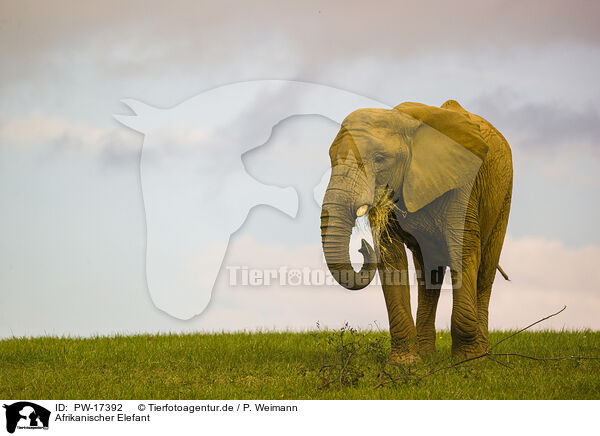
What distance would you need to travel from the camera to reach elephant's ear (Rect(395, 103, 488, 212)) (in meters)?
9.51

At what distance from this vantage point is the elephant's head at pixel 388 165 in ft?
28.7

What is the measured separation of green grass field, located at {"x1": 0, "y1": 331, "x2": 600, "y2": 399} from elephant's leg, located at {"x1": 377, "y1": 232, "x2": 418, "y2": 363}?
0.26 metres

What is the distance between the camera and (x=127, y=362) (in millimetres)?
10805

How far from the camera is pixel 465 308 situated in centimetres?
992

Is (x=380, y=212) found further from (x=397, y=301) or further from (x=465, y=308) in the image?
(x=465, y=308)

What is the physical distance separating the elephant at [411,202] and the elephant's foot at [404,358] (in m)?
0.01

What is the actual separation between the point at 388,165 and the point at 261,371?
313 cm

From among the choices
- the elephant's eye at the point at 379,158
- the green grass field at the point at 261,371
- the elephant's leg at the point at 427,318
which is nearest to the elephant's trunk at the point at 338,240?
the elephant's eye at the point at 379,158
